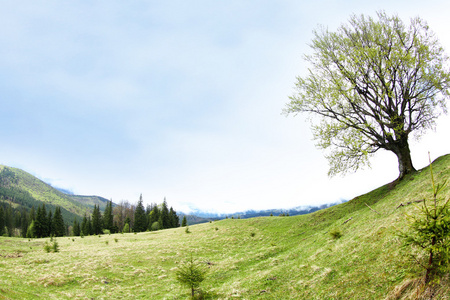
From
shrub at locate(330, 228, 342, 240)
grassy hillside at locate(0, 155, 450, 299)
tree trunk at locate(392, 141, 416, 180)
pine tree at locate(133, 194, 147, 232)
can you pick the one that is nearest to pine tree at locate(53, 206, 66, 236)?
pine tree at locate(133, 194, 147, 232)

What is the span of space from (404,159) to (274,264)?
18798 millimetres

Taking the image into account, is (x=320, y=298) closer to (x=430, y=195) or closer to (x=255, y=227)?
(x=430, y=195)

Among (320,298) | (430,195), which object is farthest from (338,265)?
(430,195)

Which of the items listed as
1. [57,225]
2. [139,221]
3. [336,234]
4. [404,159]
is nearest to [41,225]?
[57,225]

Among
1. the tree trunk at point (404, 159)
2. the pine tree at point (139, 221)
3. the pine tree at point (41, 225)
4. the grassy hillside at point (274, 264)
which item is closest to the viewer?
the grassy hillside at point (274, 264)

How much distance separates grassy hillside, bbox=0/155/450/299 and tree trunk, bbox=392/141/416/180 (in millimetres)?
1701

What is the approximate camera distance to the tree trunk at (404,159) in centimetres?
2386

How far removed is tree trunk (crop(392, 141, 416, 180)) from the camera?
23.9 meters

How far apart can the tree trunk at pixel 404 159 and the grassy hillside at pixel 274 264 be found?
1701 millimetres

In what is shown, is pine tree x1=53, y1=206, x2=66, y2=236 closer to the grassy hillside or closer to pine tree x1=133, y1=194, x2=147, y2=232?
pine tree x1=133, y1=194, x2=147, y2=232

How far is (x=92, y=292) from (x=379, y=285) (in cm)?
2048

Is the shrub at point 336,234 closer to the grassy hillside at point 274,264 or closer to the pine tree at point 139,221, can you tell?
the grassy hillside at point 274,264

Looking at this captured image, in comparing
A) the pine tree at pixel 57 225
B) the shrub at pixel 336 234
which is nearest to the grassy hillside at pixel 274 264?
the shrub at pixel 336 234

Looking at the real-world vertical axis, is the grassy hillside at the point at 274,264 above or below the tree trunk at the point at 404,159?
below
